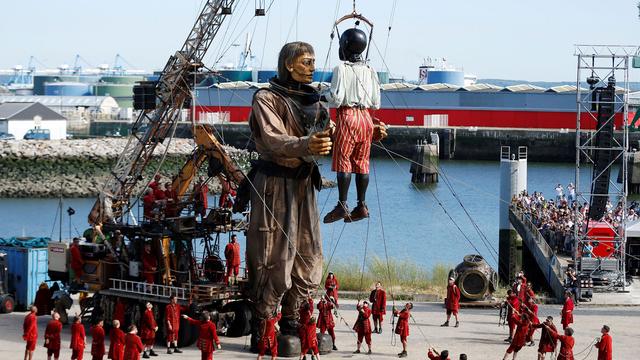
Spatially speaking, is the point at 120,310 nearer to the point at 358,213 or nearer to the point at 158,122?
the point at 358,213

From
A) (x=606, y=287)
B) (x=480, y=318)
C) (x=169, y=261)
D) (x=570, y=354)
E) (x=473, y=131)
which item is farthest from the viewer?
(x=473, y=131)

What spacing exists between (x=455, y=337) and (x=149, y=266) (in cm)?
657

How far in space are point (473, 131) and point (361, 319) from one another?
3207 inches

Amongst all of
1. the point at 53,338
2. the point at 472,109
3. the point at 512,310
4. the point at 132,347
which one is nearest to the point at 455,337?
the point at 512,310

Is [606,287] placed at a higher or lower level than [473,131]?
lower

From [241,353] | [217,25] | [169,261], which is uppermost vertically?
[217,25]

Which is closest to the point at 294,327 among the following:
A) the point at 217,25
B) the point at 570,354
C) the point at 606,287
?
the point at 570,354

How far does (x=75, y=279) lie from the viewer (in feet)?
94.5

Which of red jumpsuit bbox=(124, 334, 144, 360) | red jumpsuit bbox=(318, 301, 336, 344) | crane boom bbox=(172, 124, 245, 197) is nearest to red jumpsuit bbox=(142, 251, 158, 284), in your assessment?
crane boom bbox=(172, 124, 245, 197)

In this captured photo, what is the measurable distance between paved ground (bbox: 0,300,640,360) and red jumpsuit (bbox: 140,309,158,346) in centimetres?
53

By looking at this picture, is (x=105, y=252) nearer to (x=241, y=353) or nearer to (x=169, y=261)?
(x=169, y=261)

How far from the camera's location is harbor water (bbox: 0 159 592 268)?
51.8 meters

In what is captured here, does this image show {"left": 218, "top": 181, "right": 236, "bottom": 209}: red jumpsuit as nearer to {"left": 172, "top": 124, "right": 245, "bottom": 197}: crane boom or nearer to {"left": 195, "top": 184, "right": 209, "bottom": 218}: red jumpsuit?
{"left": 172, "top": 124, "right": 245, "bottom": 197}: crane boom

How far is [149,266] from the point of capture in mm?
27562
